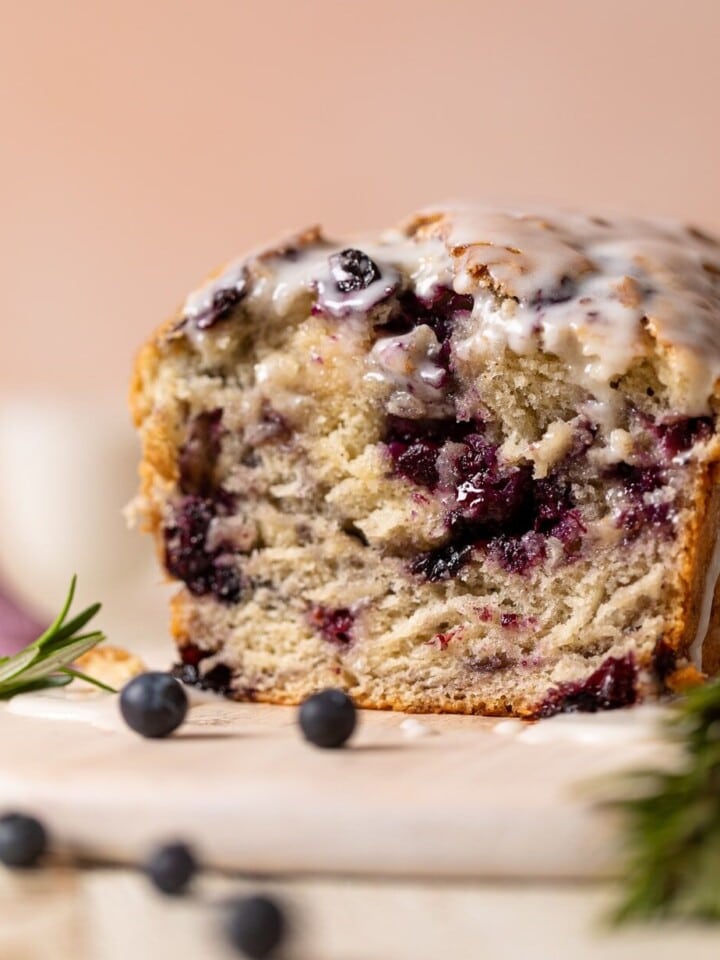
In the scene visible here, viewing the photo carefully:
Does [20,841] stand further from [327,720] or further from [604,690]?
[604,690]

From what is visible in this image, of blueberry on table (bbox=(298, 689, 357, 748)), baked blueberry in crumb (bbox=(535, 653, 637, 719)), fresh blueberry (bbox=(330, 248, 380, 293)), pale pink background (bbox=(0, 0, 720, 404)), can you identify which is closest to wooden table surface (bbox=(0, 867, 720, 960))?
blueberry on table (bbox=(298, 689, 357, 748))

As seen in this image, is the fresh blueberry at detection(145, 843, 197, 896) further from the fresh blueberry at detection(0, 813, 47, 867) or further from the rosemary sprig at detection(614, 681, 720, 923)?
the rosemary sprig at detection(614, 681, 720, 923)

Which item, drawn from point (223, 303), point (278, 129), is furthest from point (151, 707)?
point (278, 129)

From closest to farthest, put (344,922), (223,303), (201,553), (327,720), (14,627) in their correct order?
(344,922) → (327,720) → (223,303) → (201,553) → (14,627)

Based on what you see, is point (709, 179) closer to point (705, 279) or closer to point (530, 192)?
point (530, 192)

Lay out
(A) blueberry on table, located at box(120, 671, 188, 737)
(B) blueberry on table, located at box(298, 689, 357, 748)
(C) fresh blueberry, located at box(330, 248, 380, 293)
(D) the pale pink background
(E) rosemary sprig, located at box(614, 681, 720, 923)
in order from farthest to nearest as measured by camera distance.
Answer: (D) the pale pink background → (C) fresh blueberry, located at box(330, 248, 380, 293) → (A) blueberry on table, located at box(120, 671, 188, 737) → (B) blueberry on table, located at box(298, 689, 357, 748) → (E) rosemary sprig, located at box(614, 681, 720, 923)

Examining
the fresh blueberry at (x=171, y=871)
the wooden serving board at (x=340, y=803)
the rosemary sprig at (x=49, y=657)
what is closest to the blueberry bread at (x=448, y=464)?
the rosemary sprig at (x=49, y=657)

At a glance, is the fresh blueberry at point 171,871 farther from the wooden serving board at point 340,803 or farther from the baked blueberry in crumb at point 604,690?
the baked blueberry in crumb at point 604,690
